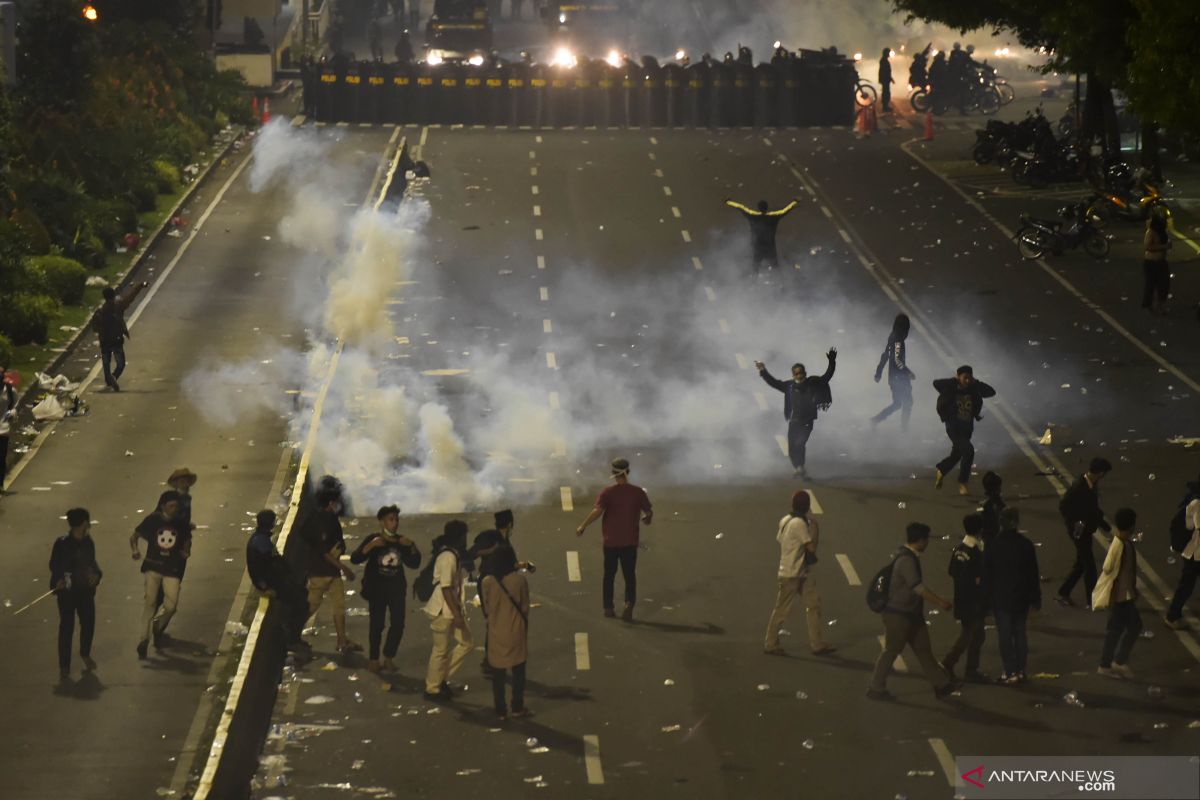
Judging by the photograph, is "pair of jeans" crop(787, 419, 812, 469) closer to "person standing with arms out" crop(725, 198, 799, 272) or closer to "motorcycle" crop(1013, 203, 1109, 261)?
"person standing with arms out" crop(725, 198, 799, 272)

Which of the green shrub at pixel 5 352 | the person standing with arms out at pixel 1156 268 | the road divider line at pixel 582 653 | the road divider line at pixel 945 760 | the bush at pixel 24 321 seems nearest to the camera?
the road divider line at pixel 945 760

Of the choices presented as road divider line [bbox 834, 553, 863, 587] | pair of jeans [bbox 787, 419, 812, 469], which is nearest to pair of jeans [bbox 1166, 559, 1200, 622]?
road divider line [bbox 834, 553, 863, 587]

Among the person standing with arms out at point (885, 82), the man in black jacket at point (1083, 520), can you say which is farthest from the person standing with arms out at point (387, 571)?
the person standing with arms out at point (885, 82)

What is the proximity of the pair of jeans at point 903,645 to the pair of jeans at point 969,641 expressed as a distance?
16 centimetres

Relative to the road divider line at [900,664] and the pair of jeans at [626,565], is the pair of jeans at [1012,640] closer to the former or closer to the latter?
the road divider line at [900,664]

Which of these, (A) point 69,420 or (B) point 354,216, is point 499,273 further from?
(A) point 69,420

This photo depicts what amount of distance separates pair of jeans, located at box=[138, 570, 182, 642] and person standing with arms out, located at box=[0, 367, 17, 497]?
22.6 ft

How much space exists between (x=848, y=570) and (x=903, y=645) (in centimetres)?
443

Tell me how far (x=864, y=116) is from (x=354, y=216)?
56.5ft

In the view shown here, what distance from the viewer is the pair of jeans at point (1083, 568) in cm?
2059

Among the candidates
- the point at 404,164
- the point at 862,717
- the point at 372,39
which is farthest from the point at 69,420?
the point at 372,39

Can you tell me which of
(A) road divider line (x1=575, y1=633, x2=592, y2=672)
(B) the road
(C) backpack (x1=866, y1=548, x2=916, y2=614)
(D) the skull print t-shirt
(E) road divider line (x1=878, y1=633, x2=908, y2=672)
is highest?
(C) backpack (x1=866, y1=548, x2=916, y2=614)

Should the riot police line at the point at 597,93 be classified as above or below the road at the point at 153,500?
above

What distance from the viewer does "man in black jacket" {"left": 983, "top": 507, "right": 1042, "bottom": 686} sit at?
→ 58.7ft
